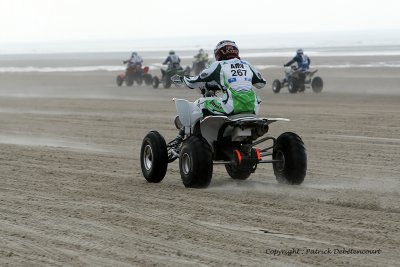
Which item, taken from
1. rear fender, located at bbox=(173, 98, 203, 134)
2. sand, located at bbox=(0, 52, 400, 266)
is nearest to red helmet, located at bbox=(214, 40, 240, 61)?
rear fender, located at bbox=(173, 98, 203, 134)

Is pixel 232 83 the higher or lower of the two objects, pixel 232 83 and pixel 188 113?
the higher

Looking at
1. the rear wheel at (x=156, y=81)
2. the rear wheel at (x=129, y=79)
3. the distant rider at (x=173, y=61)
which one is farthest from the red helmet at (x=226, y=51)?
the rear wheel at (x=129, y=79)

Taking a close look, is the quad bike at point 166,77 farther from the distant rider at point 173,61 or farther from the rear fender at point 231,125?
the rear fender at point 231,125

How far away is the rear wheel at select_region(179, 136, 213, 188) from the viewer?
349 inches

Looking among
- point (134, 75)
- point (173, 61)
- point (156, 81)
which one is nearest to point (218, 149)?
point (156, 81)

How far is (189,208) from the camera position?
26.1ft

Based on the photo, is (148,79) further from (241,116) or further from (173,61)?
(241,116)

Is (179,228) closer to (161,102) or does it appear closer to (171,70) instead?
(161,102)

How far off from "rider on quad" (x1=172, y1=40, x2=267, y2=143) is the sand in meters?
0.87

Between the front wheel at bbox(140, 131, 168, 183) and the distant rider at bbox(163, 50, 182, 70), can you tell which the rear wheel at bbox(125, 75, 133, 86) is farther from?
the front wheel at bbox(140, 131, 168, 183)

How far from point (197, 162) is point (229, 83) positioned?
965 millimetres

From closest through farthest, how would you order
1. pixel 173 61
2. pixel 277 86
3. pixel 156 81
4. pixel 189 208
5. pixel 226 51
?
pixel 189 208
pixel 226 51
pixel 277 86
pixel 156 81
pixel 173 61

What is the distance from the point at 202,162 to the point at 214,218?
152cm

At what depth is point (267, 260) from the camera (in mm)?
5879
